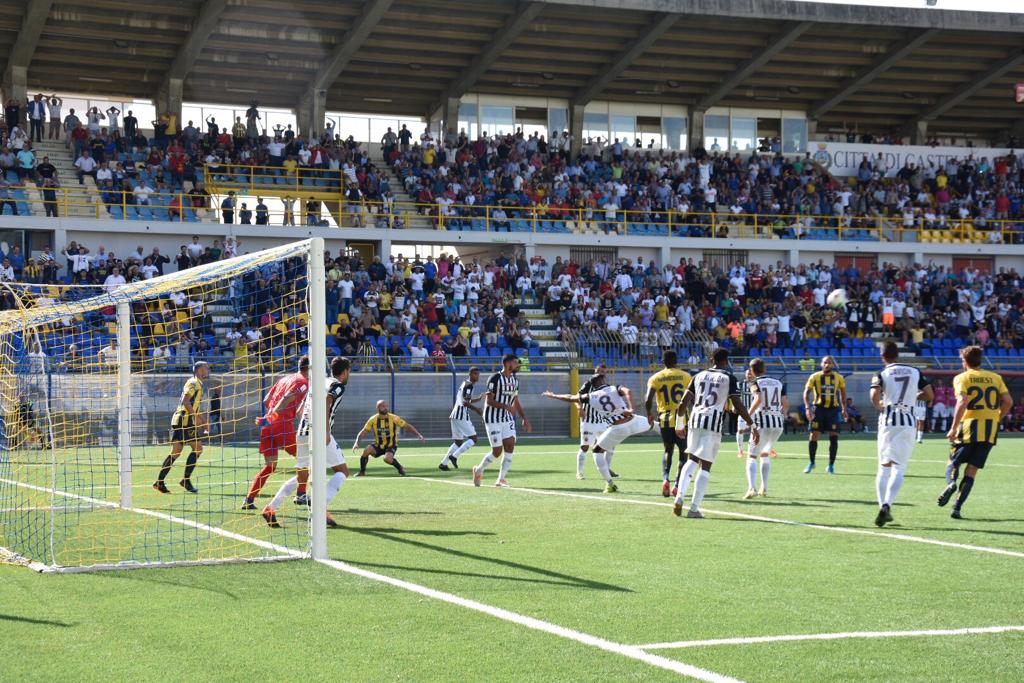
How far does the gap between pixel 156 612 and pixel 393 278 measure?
2805 cm

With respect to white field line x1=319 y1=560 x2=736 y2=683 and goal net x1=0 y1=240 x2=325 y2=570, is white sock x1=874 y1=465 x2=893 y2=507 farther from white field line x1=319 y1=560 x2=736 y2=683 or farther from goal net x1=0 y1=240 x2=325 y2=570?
goal net x1=0 y1=240 x2=325 y2=570

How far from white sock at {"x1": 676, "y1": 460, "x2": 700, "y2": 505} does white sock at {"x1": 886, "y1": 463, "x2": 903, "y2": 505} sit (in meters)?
2.10

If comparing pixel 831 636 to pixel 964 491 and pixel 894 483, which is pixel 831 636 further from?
pixel 964 491

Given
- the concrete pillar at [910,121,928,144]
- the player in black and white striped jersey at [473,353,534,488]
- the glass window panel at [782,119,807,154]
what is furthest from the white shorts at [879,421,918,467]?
the concrete pillar at [910,121,928,144]

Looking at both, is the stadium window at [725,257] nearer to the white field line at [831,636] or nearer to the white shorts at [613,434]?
the white shorts at [613,434]

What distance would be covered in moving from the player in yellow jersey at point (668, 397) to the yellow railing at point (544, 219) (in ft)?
77.4

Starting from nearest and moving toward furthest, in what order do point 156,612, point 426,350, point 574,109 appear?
point 156,612 → point 426,350 → point 574,109

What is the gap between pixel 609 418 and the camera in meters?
18.4

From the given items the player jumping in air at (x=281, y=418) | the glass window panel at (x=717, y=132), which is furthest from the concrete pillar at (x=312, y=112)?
the player jumping in air at (x=281, y=418)

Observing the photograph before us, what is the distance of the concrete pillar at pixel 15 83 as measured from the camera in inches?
1561

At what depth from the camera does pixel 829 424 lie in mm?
21391

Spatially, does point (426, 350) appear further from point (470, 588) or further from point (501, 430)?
point (470, 588)

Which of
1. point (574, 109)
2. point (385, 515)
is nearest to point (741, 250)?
point (574, 109)

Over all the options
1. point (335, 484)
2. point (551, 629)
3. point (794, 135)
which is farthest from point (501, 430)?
point (794, 135)
